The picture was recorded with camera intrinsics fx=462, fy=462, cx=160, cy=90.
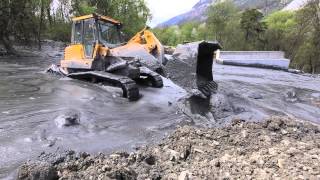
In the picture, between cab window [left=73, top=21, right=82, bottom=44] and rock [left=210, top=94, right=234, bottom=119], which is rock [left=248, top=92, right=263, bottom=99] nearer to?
A: rock [left=210, top=94, right=234, bottom=119]

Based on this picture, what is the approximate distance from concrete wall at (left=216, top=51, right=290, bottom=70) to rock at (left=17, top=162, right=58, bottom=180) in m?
28.4

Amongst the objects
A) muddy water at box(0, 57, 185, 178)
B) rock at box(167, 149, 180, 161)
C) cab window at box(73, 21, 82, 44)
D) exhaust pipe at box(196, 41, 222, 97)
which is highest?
cab window at box(73, 21, 82, 44)

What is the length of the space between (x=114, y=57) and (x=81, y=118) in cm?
481

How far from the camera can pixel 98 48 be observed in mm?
14727

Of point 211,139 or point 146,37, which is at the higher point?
point 146,37

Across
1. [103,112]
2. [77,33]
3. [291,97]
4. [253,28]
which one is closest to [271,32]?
[253,28]

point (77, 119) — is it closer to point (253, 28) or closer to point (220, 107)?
point (220, 107)

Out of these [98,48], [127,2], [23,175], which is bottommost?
[23,175]

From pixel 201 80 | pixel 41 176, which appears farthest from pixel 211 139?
pixel 201 80

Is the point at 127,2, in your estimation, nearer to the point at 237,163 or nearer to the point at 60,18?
the point at 60,18

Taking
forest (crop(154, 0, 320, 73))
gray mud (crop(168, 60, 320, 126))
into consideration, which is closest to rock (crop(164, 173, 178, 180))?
gray mud (crop(168, 60, 320, 126))

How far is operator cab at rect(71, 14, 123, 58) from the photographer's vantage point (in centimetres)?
1491

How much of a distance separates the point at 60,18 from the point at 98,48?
39570mm

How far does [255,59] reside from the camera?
1371 inches
